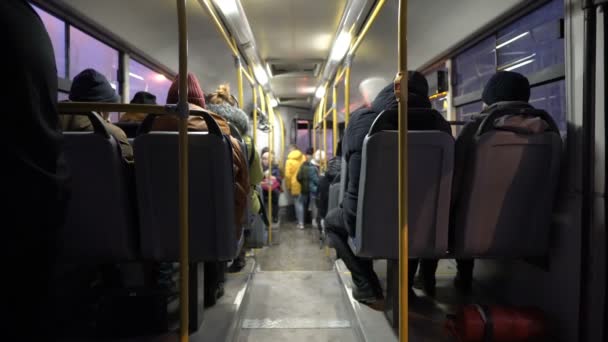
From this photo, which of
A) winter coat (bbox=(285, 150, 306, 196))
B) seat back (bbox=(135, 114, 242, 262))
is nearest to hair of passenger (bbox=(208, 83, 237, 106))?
seat back (bbox=(135, 114, 242, 262))

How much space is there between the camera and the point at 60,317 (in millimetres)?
1911

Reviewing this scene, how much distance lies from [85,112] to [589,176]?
2.42 meters

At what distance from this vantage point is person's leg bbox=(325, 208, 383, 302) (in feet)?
7.63

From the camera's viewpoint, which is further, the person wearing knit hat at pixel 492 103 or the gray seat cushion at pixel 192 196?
the person wearing knit hat at pixel 492 103

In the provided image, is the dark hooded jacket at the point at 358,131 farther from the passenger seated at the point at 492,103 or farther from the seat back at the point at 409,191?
the passenger seated at the point at 492,103

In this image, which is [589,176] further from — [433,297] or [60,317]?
[60,317]

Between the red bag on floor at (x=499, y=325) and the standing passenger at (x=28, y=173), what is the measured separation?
185 cm

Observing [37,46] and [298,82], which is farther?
[298,82]

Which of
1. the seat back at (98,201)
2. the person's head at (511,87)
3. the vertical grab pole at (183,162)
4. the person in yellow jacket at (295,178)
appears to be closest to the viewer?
the vertical grab pole at (183,162)

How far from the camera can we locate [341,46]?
12.2ft

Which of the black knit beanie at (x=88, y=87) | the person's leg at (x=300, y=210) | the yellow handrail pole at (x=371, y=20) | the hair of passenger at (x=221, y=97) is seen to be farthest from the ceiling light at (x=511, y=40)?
the person's leg at (x=300, y=210)

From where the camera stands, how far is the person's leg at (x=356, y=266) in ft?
7.63

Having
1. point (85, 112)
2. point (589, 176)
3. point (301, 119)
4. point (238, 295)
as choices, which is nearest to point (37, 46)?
point (85, 112)

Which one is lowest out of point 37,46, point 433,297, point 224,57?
point 433,297
